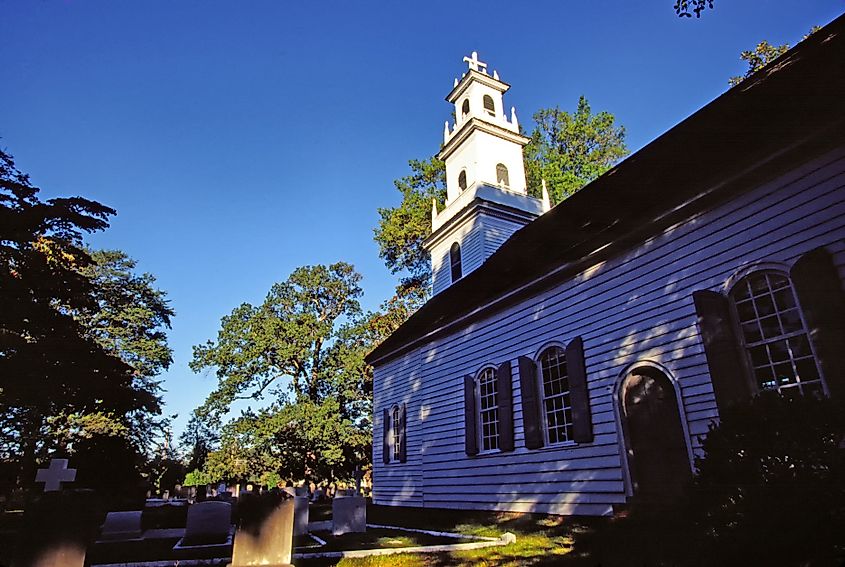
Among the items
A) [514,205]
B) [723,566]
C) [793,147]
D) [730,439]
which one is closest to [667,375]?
[730,439]

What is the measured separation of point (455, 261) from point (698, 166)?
41.4 feet

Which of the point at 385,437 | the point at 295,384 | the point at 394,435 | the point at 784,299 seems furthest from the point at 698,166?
the point at 295,384

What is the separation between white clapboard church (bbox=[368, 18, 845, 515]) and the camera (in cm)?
691

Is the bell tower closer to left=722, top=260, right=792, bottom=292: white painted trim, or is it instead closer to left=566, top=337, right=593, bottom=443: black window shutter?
left=566, top=337, right=593, bottom=443: black window shutter

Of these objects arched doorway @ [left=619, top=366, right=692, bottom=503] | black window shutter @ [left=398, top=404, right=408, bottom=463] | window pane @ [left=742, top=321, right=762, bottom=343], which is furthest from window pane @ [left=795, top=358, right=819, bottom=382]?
black window shutter @ [left=398, top=404, right=408, bottom=463]

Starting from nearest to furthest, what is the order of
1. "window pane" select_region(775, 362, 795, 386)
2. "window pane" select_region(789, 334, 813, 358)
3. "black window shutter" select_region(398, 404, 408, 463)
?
1. "window pane" select_region(789, 334, 813, 358)
2. "window pane" select_region(775, 362, 795, 386)
3. "black window shutter" select_region(398, 404, 408, 463)

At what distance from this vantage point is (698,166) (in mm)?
8680

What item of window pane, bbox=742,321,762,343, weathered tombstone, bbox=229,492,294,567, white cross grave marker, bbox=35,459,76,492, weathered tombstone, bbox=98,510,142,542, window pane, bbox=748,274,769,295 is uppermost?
window pane, bbox=748,274,769,295

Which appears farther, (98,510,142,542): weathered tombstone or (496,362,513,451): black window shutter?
(496,362,513,451): black window shutter

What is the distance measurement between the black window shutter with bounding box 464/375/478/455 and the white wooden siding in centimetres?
33

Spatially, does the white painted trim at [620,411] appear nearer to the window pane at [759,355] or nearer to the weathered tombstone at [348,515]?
the window pane at [759,355]

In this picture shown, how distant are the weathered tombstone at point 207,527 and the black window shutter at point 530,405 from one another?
6.39 metres

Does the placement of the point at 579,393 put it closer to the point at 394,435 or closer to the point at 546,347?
the point at 546,347

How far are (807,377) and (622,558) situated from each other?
3.63 meters
